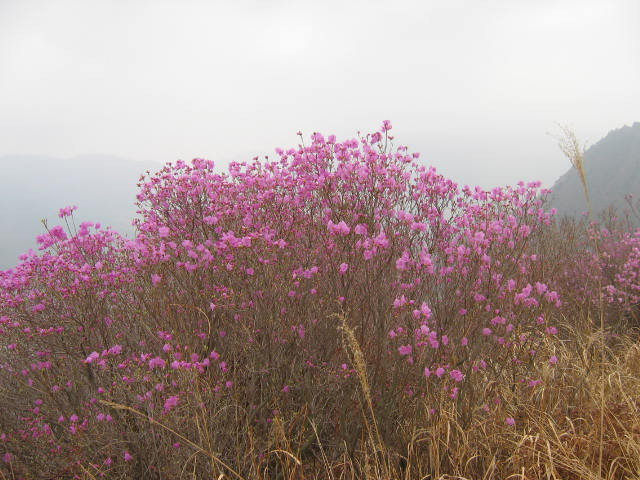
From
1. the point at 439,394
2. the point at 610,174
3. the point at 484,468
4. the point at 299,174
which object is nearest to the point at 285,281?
the point at 299,174

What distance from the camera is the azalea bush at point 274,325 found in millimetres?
2957

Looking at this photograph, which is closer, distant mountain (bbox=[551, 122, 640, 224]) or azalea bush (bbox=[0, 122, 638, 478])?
azalea bush (bbox=[0, 122, 638, 478])

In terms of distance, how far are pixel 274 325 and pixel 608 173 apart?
84952mm

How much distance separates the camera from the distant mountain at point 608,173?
61938 mm

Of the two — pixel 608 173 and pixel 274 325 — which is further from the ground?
pixel 274 325

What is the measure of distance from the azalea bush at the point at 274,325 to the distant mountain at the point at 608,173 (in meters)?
63.1

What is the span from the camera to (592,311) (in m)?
7.11

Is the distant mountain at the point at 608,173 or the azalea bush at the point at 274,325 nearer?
the azalea bush at the point at 274,325

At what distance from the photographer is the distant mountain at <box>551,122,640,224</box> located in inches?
2438

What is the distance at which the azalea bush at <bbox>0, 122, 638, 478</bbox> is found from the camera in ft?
9.70

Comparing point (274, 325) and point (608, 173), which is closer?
point (274, 325)

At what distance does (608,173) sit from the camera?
71.9 metres

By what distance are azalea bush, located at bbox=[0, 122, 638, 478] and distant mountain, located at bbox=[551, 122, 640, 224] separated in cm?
6312

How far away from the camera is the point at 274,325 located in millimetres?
3137
